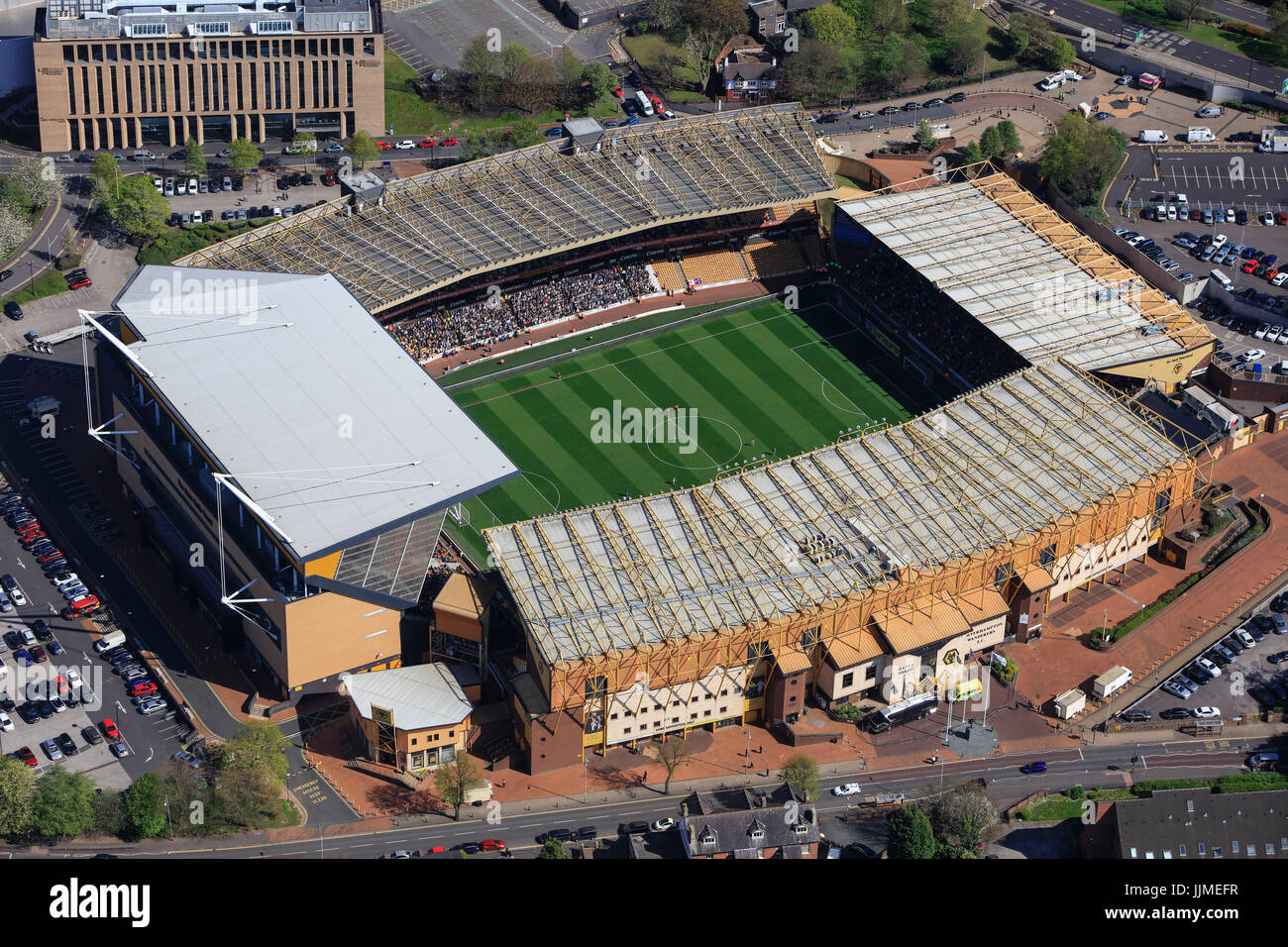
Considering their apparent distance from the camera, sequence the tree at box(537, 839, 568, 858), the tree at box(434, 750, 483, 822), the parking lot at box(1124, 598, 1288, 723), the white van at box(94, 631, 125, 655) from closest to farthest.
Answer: the tree at box(537, 839, 568, 858) < the tree at box(434, 750, 483, 822) < the parking lot at box(1124, 598, 1288, 723) < the white van at box(94, 631, 125, 655)

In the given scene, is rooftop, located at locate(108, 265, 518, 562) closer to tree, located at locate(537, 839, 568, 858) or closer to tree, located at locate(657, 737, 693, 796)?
tree, located at locate(657, 737, 693, 796)

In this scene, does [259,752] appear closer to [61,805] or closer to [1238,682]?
[61,805]

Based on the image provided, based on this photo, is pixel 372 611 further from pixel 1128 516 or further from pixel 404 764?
pixel 1128 516

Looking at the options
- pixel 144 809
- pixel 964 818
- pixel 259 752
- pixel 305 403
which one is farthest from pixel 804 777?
pixel 305 403

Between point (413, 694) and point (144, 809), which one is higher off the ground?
point (413, 694)

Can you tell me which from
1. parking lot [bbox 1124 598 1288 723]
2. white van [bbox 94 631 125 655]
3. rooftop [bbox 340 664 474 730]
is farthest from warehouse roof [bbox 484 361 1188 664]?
white van [bbox 94 631 125 655]

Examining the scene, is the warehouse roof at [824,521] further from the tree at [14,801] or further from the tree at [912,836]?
the tree at [14,801]
